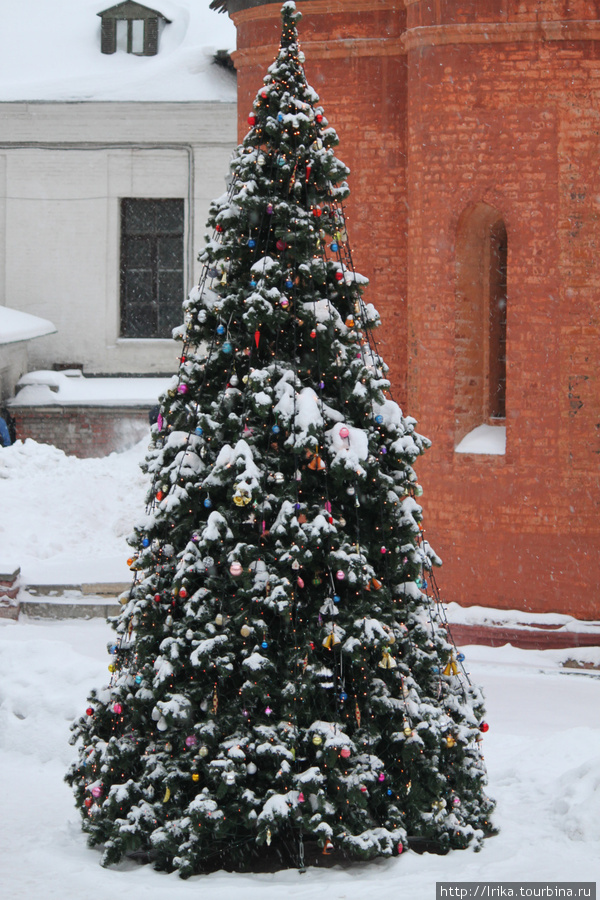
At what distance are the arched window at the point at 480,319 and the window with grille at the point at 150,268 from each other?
12.2 meters

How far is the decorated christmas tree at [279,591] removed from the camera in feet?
19.6

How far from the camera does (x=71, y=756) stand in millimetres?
8461

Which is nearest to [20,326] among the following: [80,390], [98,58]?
[80,390]

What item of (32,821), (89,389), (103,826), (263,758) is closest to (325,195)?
A: (263,758)

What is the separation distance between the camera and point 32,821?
7.09 m

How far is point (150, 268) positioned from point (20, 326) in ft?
9.65

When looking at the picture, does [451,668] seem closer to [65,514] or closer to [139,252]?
[65,514]

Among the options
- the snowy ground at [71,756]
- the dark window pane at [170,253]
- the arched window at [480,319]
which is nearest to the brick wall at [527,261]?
the arched window at [480,319]

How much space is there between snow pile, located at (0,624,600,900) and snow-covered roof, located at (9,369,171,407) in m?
10.6

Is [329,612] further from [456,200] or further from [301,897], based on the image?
[456,200]

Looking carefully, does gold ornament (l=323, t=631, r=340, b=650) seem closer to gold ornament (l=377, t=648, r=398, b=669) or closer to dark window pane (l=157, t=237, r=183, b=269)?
gold ornament (l=377, t=648, r=398, b=669)

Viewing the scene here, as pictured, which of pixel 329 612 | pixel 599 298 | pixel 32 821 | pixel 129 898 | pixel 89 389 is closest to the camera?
pixel 129 898

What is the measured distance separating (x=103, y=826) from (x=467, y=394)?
6902mm

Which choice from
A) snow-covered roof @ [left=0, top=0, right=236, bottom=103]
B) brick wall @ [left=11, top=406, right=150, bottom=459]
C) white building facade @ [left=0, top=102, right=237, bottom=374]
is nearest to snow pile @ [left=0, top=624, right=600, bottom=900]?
brick wall @ [left=11, top=406, right=150, bottom=459]
